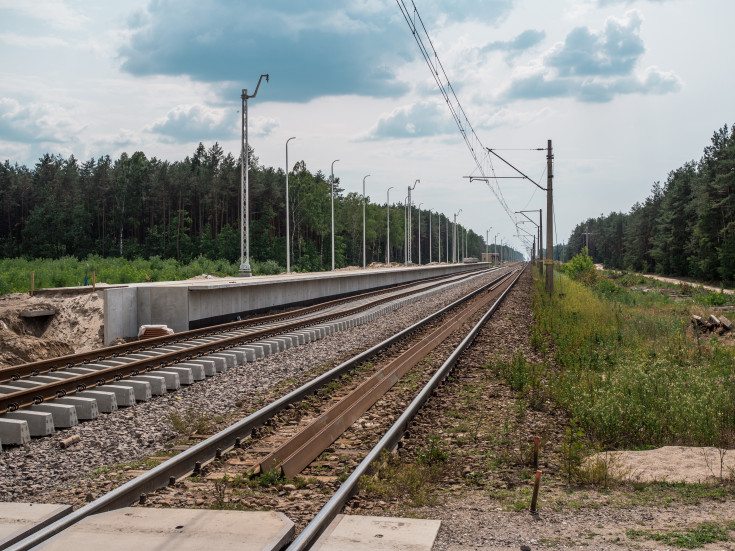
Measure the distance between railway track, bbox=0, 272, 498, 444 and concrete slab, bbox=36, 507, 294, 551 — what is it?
2.94 m

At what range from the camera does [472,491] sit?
614cm

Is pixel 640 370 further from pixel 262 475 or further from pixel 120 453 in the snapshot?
pixel 120 453

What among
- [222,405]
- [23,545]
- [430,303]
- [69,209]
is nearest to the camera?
[23,545]

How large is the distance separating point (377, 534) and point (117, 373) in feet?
22.6

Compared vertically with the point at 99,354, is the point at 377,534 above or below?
below

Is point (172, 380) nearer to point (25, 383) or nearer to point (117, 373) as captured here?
point (117, 373)

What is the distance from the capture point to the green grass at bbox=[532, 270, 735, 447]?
26.5ft

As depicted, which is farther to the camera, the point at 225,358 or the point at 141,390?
the point at 225,358

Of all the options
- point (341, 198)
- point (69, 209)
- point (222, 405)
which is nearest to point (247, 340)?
point (222, 405)

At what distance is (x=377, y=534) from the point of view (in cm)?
494

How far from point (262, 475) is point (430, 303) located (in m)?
24.4

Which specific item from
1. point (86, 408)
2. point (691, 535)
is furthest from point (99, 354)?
point (691, 535)

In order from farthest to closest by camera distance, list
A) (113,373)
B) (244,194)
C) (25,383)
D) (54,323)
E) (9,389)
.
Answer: (244,194)
(54,323)
(113,373)
(25,383)
(9,389)

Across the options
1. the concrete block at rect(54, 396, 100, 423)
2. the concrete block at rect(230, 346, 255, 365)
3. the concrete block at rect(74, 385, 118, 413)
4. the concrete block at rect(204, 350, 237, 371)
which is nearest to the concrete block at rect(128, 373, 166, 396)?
the concrete block at rect(74, 385, 118, 413)
